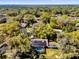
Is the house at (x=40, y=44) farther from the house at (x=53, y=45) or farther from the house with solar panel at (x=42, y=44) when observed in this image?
the house at (x=53, y=45)

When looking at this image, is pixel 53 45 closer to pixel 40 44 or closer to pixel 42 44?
pixel 42 44

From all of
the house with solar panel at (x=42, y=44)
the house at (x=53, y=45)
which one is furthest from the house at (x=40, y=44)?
the house at (x=53, y=45)

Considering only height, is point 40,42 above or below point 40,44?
above

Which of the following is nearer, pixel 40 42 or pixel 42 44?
pixel 42 44

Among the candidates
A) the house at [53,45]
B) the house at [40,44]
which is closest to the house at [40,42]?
the house at [40,44]

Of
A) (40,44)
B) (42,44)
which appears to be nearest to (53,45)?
(42,44)

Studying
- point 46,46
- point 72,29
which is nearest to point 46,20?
point 72,29

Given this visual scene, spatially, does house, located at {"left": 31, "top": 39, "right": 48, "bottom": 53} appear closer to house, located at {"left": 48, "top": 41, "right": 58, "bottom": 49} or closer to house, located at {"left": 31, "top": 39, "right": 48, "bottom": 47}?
house, located at {"left": 31, "top": 39, "right": 48, "bottom": 47}

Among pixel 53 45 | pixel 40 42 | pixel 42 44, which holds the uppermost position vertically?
pixel 40 42

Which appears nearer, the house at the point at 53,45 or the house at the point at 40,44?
the house at the point at 40,44

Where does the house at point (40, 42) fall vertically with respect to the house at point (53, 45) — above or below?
above

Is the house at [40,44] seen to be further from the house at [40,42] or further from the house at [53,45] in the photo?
the house at [53,45]

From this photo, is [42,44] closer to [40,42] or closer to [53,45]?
[40,42]

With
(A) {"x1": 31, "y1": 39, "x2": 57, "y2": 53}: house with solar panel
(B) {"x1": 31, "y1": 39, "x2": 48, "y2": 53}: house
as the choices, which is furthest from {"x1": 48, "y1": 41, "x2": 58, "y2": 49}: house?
(B) {"x1": 31, "y1": 39, "x2": 48, "y2": 53}: house
